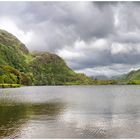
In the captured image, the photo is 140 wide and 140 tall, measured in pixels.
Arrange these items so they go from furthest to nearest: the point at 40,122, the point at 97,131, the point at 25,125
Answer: the point at 40,122, the point at 25,125, the point at 97,131

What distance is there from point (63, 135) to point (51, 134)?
1891 mm

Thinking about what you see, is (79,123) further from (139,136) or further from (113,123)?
(139,136)

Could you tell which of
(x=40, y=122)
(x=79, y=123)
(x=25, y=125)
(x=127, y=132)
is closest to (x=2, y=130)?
(x=25, y=125)

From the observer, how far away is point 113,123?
5238cm

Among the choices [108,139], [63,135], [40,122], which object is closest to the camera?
[108,139]

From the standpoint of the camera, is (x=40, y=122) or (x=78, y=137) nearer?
(x=78, y=137)

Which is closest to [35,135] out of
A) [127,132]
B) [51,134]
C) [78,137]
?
[51,134]

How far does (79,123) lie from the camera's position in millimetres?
52281

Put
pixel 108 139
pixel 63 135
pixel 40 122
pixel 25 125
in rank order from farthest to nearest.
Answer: pixel 40 122, pixel 25 125, pixel 63 135, pixel 108 139

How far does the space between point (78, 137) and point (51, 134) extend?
4462 mm

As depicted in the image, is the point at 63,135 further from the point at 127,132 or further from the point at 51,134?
the point at 127,132

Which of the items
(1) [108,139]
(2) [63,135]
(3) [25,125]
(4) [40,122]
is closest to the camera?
(1) [108,139]

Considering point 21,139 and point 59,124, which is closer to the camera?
point 21,139

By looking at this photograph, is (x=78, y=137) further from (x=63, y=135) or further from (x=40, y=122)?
(x=40, y=122)
